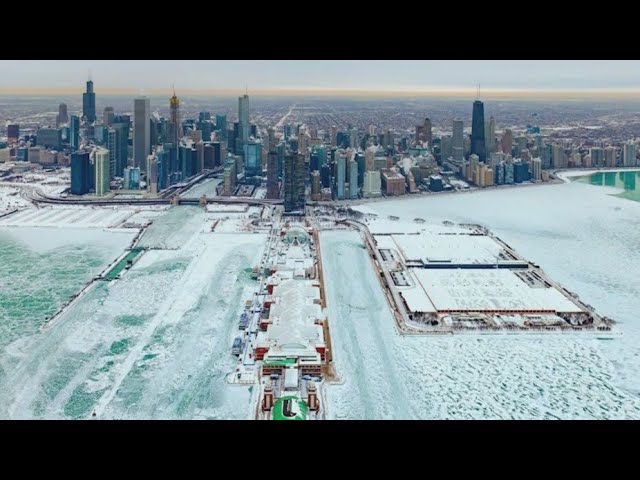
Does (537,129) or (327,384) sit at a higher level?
(537,129)

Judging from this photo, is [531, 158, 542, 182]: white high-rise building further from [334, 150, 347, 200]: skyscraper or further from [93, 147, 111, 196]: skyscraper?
[93, 147, 111, 196]: skyscraper

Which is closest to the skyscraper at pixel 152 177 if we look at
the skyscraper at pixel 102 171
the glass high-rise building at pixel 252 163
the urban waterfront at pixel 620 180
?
the skyscraper at pixel 102 171
